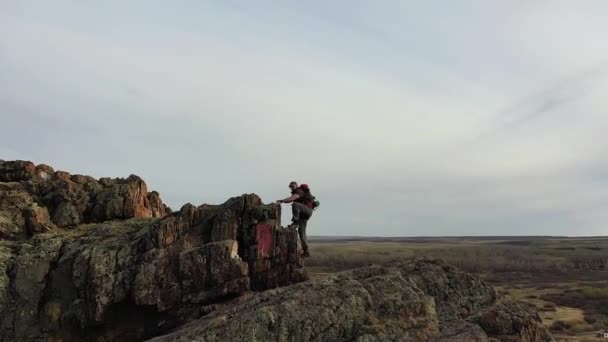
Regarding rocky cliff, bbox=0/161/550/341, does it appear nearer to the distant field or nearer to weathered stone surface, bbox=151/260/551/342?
weathered stone surface, bbox=151/260/551/342

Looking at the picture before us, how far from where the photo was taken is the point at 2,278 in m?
22.3

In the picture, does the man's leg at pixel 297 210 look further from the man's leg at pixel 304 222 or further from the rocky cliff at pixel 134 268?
the rocky cliff at pixel 134 268

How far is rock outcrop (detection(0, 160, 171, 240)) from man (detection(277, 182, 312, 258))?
10839 millimetres

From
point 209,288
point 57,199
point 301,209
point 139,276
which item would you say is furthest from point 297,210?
point 57,199

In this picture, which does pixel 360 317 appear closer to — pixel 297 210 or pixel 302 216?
pixel 297 210

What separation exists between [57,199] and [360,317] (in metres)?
20.0

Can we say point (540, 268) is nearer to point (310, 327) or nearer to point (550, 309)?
point (550, 309)

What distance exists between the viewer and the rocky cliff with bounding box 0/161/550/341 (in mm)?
16781

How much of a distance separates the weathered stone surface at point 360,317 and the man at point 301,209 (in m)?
5.11

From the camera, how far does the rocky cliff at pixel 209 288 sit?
1678 cm

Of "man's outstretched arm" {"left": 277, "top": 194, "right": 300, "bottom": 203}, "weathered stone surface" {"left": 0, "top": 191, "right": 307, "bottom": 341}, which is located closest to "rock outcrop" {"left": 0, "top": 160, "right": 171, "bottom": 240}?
"weathered stone surface" {"left": 0, "top": 191, "right": 307, "bottom": 341}

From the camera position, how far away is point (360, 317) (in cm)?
1706

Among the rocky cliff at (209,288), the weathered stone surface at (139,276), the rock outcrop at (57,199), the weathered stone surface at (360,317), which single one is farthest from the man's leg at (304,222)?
the rock outcrop at (57,199)

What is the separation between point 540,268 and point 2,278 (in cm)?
16769
